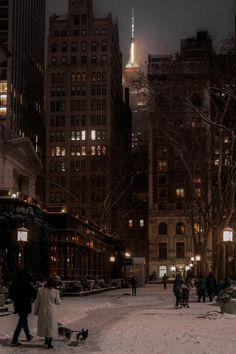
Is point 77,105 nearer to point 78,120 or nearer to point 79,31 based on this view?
point 78,120

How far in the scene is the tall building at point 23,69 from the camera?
153 m

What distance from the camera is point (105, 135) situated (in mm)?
168000

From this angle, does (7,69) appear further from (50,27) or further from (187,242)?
(187,242)

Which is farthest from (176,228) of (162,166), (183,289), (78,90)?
(183,289)

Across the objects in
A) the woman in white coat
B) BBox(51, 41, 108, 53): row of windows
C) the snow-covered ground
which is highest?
BBox(51, 41, 108, 53): row of windows

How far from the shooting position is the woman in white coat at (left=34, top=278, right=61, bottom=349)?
15766 millimetres

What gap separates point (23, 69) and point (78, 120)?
59.3 ft

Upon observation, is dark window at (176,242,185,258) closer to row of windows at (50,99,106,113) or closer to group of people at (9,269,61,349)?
row of windows at (50,99,106,113)

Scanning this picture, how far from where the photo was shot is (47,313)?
628 inches

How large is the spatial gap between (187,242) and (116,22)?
85702 millimetres

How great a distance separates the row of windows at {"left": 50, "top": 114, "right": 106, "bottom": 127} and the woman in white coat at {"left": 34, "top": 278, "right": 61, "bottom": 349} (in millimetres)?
Result: 152804

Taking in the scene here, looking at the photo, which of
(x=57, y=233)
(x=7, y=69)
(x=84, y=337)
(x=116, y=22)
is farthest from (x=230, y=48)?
(x=116, y=22)

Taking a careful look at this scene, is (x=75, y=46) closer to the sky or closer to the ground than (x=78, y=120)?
closer to the sky

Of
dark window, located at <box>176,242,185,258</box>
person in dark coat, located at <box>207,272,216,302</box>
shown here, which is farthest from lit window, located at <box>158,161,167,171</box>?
person in dark coat, located at <box>207,272,216,302</box>
